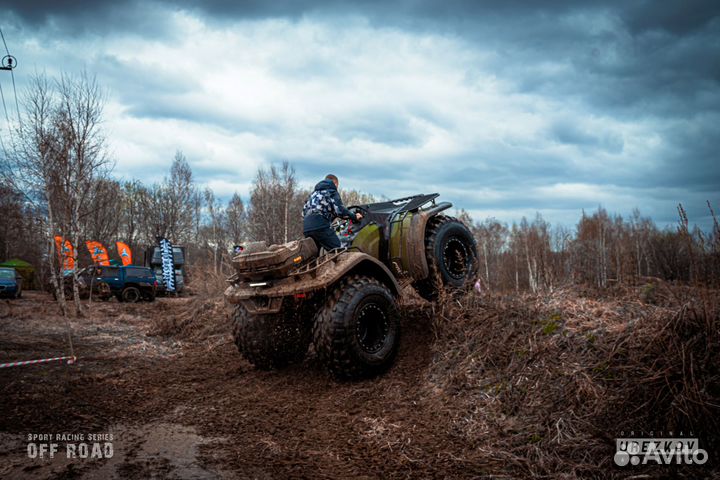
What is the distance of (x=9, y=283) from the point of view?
19.9 meters

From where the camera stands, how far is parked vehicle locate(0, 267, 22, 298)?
19755mm

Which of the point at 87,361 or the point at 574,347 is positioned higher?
the point at 574,347

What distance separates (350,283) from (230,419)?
1906 mm

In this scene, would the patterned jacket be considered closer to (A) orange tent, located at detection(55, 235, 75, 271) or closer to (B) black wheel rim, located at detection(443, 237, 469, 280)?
(B) black wheel rim, located at detection(443, 237, 469, 280)

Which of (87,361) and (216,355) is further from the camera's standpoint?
(216,355)

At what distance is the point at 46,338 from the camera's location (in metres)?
10.2

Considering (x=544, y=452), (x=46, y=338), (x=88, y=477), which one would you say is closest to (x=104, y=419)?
(x=88, y=477)

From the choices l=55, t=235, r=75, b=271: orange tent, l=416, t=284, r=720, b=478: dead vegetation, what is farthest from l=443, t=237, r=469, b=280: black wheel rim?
l=55, t=235, r=75, b=271: orange tent

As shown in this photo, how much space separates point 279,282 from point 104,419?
223cm

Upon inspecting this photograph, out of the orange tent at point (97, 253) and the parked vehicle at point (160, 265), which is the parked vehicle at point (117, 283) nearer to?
the orange tent at point (97, 253)

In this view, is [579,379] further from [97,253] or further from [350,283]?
[97,253]

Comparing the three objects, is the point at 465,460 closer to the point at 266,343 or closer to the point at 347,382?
the point at 347,382

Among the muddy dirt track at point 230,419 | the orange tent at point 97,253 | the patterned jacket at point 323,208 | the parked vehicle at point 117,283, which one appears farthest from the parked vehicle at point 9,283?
the patterned jacket at point 323,208

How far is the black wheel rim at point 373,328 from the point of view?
18.0 ft
